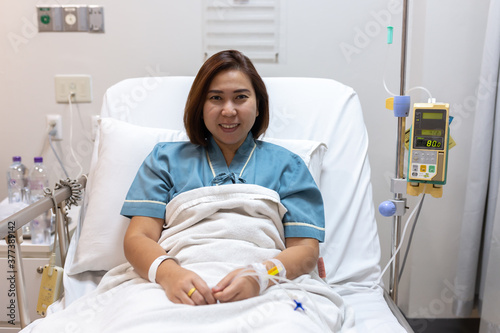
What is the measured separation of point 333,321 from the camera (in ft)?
3.84

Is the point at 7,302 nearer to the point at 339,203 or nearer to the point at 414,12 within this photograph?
the point at 339,203

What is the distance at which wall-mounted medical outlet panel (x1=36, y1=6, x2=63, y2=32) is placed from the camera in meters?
2.08

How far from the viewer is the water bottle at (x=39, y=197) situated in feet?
5.68

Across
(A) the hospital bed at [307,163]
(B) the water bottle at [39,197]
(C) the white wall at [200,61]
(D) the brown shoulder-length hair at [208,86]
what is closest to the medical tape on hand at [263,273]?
(A) the hospital bed at [307,163]

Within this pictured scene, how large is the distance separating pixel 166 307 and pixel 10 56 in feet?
5.27

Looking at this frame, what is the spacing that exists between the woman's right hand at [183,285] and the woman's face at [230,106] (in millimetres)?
457

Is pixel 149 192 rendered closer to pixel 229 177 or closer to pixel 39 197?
pixel 229 177

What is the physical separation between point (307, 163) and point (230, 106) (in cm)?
34

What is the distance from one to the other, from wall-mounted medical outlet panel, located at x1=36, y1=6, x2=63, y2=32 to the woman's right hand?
1.43 m

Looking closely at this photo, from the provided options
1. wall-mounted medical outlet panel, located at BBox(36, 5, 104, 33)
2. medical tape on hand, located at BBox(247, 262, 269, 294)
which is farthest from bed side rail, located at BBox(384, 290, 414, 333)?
wall-mounted medical outlet panel, located at BBox(36, 5, 104, 33)

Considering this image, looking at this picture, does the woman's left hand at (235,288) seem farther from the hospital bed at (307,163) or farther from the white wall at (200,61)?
the white wall at (200,61)

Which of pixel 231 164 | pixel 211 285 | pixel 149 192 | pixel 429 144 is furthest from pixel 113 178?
pixel 429 144

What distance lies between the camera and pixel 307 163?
1.57 metres

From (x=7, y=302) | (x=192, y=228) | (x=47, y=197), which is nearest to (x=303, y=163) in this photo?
(x=192, y=228)
